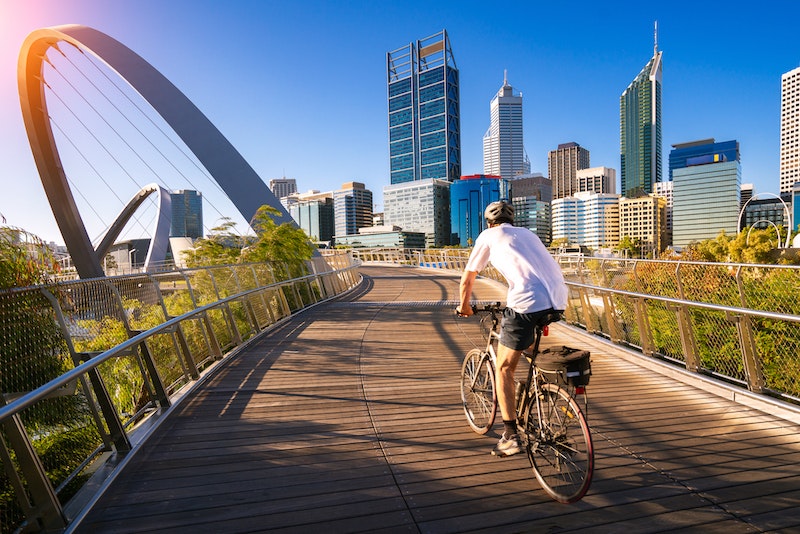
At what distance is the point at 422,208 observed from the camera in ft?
580

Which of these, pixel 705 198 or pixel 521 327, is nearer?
pixel 521 327

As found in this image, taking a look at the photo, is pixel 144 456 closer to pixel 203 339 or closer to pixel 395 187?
pixel 203 339

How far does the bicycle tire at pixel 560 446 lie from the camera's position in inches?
106

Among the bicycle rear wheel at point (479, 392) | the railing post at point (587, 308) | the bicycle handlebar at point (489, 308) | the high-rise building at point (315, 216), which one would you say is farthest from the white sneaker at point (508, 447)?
the high-rise building at point (315, 216)

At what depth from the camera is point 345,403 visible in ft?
15.9

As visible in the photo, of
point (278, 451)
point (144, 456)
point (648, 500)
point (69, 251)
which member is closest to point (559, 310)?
point (648, 500)

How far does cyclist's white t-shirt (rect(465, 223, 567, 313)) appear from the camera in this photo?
3.08 metres

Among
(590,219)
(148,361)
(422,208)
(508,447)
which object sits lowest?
(508,447)

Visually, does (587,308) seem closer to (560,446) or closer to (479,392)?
(479,392)

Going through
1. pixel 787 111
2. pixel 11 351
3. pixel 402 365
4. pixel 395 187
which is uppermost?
pixel 787 111

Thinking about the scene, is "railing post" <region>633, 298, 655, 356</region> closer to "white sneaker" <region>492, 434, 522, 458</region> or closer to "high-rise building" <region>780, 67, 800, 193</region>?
"white sneaker" <region>492, 434, 522, 458</region>

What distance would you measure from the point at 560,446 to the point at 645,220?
7066 inches

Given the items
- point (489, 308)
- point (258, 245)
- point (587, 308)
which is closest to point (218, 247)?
point (258, 245)

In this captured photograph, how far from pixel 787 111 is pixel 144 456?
225190mm
